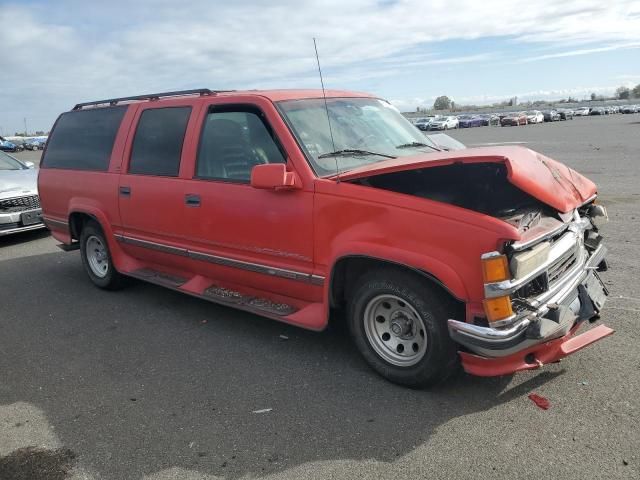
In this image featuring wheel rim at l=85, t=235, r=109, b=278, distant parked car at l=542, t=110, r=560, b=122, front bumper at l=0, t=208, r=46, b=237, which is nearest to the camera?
wheel rim at l=85, t=235, r=109, b=278

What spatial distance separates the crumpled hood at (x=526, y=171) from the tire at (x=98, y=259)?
3390 millimetres

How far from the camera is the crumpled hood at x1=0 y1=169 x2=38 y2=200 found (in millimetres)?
8891

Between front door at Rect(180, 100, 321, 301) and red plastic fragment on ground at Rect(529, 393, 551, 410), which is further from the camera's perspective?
front door at Rect(180, 100, 321, 301)

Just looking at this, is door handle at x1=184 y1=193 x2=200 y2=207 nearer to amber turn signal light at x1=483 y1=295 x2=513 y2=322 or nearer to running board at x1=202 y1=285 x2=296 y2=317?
running board at x1=202 y1=285 x2=296 y2=317

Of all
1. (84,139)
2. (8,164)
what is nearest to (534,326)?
(84,139)

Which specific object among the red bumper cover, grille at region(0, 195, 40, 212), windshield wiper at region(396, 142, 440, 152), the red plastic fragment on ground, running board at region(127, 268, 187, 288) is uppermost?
windshield wiper at region(396, 142, 440, 152)

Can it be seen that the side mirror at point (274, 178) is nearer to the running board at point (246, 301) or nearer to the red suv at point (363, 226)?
the red suv at point (363, 226)

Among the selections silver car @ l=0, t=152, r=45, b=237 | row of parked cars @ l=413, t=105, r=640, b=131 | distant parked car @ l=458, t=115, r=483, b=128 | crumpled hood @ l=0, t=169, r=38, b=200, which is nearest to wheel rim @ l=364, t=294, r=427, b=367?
silver car @ l=0, t=152, r=45, b=237

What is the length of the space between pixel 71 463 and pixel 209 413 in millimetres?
822

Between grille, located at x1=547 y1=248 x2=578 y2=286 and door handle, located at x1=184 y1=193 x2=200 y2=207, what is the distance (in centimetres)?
281

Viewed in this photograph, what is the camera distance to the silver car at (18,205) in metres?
8.70

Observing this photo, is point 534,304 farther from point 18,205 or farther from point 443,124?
point 443,124

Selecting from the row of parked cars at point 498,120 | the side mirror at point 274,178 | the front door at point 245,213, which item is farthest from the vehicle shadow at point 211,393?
the row of parked cars at point 498,120

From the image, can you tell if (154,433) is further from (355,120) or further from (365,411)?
(355,120)
